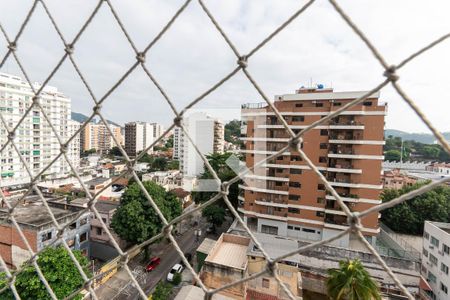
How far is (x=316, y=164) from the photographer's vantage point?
6.34 m

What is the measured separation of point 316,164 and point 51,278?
582 cm

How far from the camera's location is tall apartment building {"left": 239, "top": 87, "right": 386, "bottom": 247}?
19.6 feet

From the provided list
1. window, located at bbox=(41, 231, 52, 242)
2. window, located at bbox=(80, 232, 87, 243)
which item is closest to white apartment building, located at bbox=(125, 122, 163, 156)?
window, located at bbox=(80, 232, 87, 243)

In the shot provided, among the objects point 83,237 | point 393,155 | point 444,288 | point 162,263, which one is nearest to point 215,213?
point 162,263

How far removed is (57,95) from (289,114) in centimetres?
1245

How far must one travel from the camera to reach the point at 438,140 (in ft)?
1.44

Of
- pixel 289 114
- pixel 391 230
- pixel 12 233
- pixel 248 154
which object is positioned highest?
pixel 289 114

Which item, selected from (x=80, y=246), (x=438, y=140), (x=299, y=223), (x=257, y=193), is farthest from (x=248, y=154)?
(x=438, y=140)

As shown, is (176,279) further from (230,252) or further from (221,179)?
(221,179)

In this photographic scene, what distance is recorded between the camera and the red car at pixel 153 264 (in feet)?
18.0

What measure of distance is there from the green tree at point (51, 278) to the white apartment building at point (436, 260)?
612 cm

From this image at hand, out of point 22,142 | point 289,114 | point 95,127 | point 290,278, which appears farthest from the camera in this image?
point 95,127

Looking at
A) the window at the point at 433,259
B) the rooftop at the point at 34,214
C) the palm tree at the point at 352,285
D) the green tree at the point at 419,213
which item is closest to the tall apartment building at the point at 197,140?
the rooftop at the point at 34,214

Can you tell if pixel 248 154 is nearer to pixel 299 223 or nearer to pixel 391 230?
pixel 299 223
